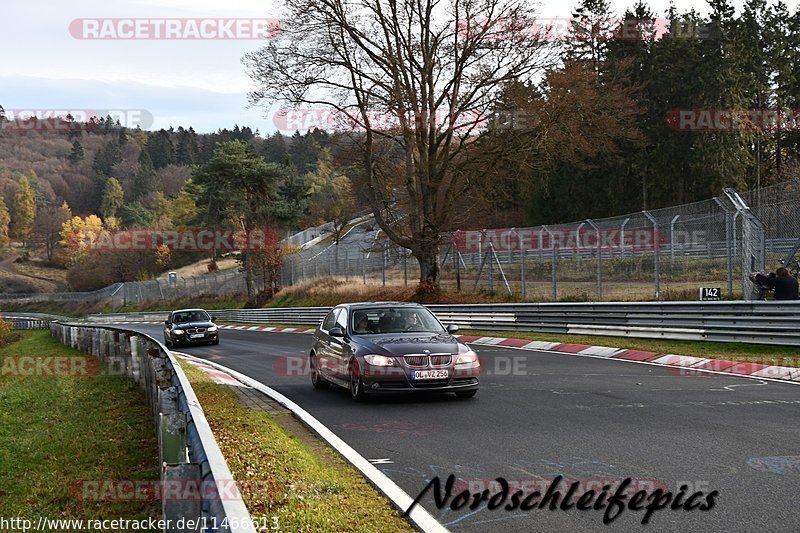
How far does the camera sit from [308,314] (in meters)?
39.9

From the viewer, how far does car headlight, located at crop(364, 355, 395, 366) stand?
10938mm

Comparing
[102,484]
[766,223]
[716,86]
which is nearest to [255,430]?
[102,484]

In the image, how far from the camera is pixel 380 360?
11.0 metres

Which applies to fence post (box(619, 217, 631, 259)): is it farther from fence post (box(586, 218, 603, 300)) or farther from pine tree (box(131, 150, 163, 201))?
pine tree (box(131, 150, 163, 201))

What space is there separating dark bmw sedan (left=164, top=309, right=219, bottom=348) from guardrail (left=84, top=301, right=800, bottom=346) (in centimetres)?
793

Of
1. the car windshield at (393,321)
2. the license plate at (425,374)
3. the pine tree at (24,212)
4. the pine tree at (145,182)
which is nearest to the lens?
the license plate at (425,374)

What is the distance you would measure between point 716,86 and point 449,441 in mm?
50436

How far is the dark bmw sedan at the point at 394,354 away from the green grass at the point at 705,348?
6184 mm

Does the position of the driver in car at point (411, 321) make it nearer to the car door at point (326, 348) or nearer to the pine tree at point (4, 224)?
the car door at point (326, 348)

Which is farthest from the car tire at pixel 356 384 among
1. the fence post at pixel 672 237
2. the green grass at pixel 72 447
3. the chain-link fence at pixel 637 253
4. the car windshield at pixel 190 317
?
the car windshield at pixel 190 317

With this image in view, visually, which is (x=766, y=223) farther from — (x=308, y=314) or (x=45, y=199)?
(x=45, y=199)

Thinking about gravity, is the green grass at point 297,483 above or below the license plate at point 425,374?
below

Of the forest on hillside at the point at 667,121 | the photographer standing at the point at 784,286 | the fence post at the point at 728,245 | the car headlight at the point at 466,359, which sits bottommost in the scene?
the car headlight at the point at 466,359

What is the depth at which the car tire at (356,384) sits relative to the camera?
11195 mm
